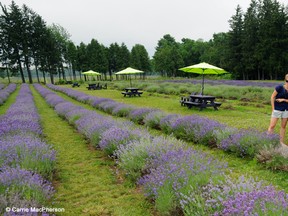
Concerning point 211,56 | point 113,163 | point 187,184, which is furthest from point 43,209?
point 211,56

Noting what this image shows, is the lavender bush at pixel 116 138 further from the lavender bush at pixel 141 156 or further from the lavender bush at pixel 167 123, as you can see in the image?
the lavender bush at pixel 167 123

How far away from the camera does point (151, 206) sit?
337cm

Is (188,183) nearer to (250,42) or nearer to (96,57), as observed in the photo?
(250,42)

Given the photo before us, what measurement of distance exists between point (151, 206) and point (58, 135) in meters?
5.57

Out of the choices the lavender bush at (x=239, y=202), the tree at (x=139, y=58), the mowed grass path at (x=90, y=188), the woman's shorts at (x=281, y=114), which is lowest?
the mowed grass path at (x=90, y=188)

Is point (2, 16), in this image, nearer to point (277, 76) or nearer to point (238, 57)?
point (238, 57)

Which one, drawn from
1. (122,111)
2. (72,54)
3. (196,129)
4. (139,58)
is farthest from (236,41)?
(196,129)

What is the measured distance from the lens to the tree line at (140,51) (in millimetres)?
36469

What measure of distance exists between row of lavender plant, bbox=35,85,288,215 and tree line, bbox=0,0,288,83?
37.2m

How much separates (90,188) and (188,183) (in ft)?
6.21

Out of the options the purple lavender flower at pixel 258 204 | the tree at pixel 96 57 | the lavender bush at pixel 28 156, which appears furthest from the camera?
the tree at pixel 96 57

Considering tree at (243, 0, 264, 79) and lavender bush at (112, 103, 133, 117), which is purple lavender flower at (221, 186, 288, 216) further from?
tree at (243, 0, 264, 79)

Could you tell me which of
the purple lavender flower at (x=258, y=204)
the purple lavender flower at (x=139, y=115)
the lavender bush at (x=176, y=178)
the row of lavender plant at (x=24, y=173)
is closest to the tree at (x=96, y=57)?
the purple lavender flower at (x=139, y=115)

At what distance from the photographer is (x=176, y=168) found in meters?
3.25
